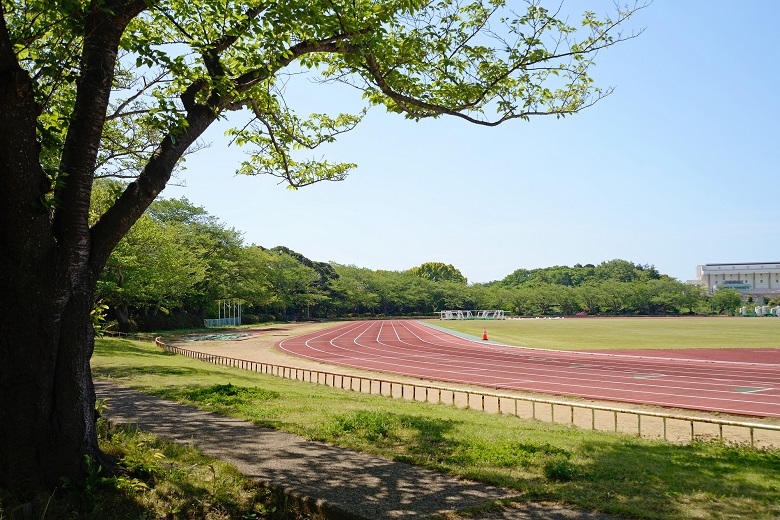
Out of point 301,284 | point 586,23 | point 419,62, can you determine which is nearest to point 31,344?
point 419,62

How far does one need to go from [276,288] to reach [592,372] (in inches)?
2605

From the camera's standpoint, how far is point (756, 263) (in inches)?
6280

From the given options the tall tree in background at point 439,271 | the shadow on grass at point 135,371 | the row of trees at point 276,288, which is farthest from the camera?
the tall tree in background at point 439,271

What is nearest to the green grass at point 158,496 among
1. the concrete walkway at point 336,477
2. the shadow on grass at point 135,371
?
the concrete walkway at point 336,477

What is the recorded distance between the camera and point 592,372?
26.4 m

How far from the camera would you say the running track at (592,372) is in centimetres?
1988

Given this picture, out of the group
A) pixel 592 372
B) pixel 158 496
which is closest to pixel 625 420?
pixel 592 372

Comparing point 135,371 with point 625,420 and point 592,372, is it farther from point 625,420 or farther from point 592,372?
point 592,372

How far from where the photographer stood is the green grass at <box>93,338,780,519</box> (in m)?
6.03

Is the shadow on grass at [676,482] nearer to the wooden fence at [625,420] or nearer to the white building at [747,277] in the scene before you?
the wooden fence at [625,420]

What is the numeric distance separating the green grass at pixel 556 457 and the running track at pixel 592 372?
8.61 m

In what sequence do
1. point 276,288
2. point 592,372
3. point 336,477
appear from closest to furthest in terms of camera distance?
point 336,477 < point 592,372 < point 276,288

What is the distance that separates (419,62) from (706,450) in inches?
350

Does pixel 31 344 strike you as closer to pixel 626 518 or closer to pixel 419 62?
pixel 626 518
